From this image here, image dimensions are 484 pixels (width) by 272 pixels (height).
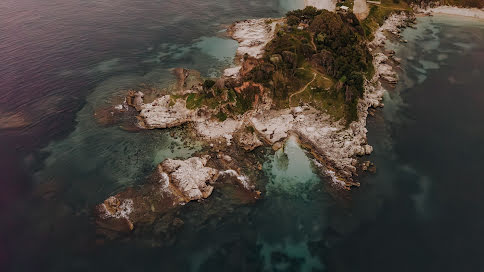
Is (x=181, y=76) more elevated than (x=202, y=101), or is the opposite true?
(x=181, y=76)

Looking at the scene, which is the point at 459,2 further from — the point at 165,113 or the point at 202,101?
the point at 165,113

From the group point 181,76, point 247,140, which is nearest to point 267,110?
point 247,140

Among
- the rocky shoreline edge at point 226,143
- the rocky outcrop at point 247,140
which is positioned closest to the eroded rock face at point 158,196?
the rocky shoreline edge at point 226,143

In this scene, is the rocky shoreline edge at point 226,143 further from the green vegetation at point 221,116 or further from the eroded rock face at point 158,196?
the green vegetation at point 221,116

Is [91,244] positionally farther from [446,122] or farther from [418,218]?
[446,122]

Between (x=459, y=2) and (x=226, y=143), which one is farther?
(x=459, y=2)

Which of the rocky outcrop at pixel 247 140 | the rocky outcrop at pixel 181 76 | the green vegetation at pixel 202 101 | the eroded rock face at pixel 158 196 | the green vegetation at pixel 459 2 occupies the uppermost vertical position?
the green vegetation at pixel 459 2

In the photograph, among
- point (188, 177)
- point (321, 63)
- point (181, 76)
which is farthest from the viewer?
point (181, 76)

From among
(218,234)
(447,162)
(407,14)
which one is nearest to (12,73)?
(218,234)

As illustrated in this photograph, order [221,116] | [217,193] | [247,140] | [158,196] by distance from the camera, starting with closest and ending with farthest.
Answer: [158,196] < [217,193] < [247,140] < [221,116]
